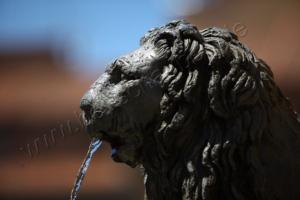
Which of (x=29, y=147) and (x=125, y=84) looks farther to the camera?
(x=29, y=147)

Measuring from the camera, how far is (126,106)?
901 mm

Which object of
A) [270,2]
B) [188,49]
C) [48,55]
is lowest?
[48,55]

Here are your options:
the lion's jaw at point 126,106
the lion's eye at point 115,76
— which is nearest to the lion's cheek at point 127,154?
the lion's jaw at point 126,106

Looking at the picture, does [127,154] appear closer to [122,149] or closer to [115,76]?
[122,149]

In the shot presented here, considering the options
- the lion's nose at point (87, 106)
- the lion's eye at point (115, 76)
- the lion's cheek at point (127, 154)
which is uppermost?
the lion's eye at point (115, 76)

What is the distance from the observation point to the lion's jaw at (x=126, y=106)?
902 mm

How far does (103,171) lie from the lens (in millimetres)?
2893

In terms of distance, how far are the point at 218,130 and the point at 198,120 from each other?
0.12 feet

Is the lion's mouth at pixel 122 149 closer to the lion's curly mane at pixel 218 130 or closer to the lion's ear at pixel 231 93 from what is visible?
the lion's curly mane at pixel 218 130

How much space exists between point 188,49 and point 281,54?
4.56 ft

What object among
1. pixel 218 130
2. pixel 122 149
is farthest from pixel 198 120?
pixel 122 149

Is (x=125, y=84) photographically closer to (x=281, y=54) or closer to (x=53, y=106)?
(x=281, y=54)

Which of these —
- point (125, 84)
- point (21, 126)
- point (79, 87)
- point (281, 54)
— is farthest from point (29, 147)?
point (125, 84)

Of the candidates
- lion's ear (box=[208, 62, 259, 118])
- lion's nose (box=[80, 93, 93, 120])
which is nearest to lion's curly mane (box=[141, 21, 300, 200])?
lion's ear (box=[208, 62, 259, 118])
